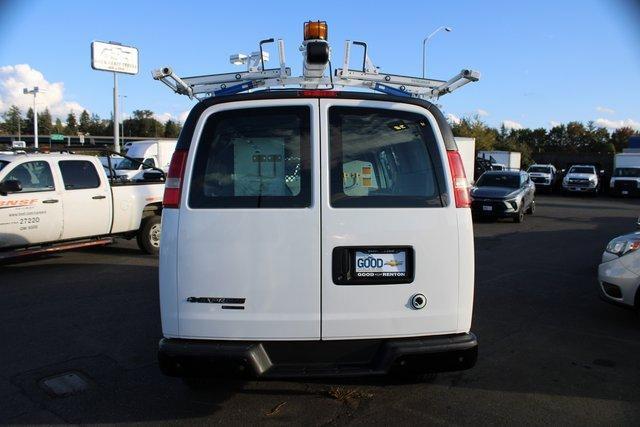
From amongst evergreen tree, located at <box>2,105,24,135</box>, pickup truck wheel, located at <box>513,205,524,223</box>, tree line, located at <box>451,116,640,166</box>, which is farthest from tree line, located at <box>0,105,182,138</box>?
pickup truck wheel, located at <box>513,205,524,223</box>

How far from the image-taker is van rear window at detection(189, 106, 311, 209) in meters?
3.27

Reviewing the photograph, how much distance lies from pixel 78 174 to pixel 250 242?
22.9ft

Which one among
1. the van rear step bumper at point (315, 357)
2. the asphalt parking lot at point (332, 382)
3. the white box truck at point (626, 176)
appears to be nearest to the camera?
the van rear step bumper at point (315, 357)

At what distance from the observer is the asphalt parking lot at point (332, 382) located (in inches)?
147

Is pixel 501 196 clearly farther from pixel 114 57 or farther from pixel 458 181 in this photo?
pixel 114 57

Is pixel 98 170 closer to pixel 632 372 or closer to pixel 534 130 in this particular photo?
pixel 632 372

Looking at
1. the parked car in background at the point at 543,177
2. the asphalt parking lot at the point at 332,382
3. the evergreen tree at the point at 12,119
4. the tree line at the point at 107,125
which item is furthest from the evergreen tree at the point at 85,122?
the asphalt parking lot at the point at 332,382

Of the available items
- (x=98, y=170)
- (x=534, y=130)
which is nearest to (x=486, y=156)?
(x=98, y=170)

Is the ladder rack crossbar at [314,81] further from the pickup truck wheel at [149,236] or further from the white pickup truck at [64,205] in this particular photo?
the pickup truck wheel at [149,236]

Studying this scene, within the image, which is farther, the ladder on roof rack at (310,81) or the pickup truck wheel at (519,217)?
the pickup truck wheel at (519,217)

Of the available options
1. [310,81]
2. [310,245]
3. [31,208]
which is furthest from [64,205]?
[310,245]

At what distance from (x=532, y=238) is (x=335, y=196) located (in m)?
11.1

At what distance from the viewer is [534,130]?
303ft

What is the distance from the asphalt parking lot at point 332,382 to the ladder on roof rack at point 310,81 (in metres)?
2.29
